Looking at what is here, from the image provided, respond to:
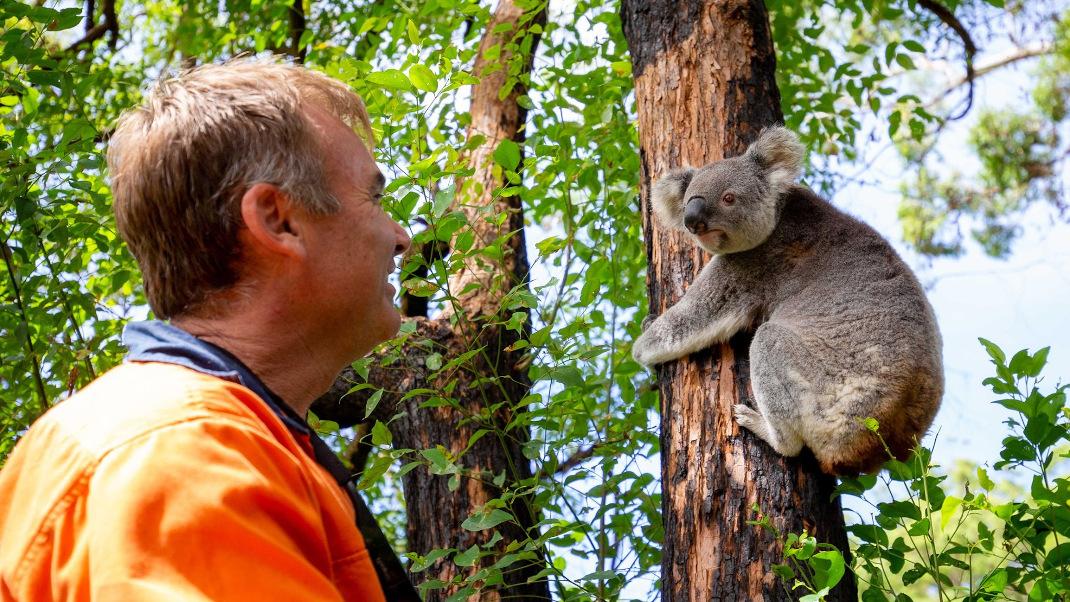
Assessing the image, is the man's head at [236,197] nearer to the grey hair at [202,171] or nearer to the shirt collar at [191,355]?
the grey hair at [202,171]

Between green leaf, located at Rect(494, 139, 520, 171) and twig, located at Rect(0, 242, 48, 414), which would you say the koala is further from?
twig, located at Rect(0, 242, 48, 414)

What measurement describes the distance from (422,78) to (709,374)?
1245mm

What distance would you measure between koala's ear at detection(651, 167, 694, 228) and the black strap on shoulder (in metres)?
1.90

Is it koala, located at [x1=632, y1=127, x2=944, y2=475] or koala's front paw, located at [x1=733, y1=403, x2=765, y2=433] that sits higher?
koala, located at [x1=632, y1=127, x2=944, y2=475]

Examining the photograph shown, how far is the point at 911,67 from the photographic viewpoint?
15.5ft

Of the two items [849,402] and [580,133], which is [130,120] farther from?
[580,133]

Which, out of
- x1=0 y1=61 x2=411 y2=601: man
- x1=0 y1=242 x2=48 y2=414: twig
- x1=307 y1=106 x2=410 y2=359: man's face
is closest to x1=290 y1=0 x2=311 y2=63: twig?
x1=0 y1=242 x2=48 y2=414: twig

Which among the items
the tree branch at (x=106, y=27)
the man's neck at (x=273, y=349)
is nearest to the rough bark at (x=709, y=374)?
the man's neck at (x=273, y=349)

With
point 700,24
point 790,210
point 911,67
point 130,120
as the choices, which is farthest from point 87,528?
point 911,67

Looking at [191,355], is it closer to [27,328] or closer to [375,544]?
[375,544]

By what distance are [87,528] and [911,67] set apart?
461cm

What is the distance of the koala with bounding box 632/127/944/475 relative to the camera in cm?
290

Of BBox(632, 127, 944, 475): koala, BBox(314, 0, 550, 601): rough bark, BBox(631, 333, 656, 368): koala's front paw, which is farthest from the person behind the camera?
BBox(314, 0, 550, 601): rough bark

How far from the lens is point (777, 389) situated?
9.56 ft
